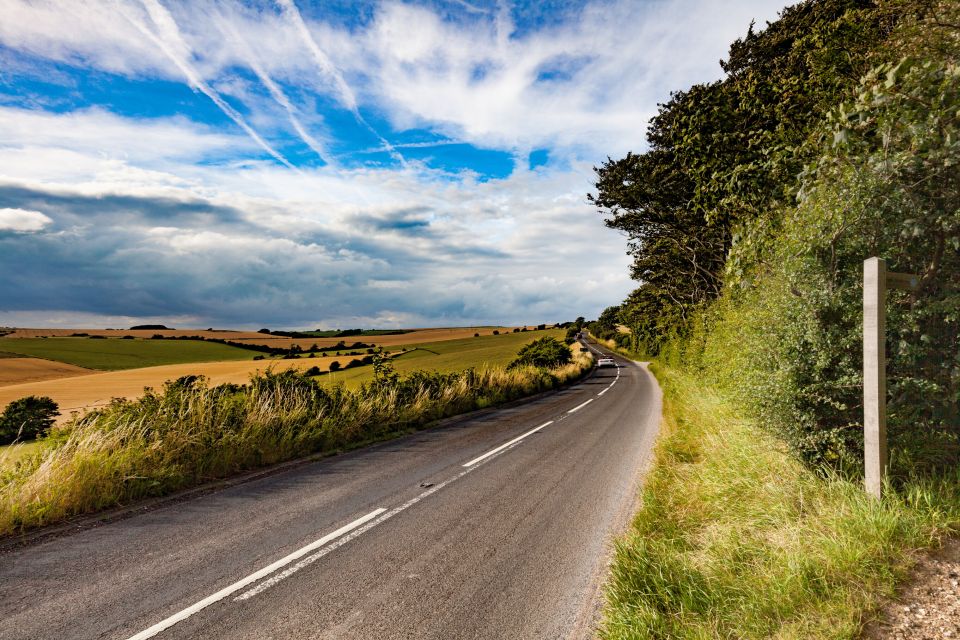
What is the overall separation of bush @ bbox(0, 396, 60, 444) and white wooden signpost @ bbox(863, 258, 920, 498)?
20.8m

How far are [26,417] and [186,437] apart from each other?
1276 centimetres

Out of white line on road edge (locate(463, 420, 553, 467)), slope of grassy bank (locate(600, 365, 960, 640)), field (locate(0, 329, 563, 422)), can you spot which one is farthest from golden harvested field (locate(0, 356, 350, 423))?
slope of grassy bank (locate(600, 365, 960, 640))

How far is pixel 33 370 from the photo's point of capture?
4566cm

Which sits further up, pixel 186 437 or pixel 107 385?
pixel 186 437

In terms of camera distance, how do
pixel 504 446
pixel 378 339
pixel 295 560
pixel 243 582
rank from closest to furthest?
pixel 243 582 < pixel 295 560 < pixel 504 446 < pixel 378 339

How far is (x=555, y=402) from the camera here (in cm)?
2067

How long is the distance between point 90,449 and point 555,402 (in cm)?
1655

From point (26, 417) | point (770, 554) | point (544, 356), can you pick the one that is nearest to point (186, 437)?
point (770, 554)

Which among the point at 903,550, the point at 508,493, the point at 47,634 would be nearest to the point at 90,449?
the point at 47,634

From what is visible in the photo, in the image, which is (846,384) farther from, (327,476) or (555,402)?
(555,402)

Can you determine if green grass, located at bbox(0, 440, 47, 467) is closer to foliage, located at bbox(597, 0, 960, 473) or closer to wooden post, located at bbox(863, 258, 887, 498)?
foliage, located at bbox(597, 0, 960, 473)

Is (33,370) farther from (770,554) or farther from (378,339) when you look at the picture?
(770,554)

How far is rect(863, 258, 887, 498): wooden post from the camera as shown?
14.9 feet

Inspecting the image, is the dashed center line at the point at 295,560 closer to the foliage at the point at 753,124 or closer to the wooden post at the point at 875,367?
the wooden post at the point at 875,367
